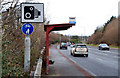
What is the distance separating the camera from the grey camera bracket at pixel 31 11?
7625 millimetres

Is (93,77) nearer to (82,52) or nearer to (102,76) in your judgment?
(102,76)

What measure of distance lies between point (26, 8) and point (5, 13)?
3.15 ft

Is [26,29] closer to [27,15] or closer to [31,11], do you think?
[27,15]

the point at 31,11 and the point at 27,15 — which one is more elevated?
the point at 31,11

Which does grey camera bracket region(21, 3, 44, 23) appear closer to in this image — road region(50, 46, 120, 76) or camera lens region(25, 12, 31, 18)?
camera lens region(25, 12, 31, 18)

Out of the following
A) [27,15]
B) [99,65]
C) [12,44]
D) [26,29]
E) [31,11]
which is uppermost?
[31,11]

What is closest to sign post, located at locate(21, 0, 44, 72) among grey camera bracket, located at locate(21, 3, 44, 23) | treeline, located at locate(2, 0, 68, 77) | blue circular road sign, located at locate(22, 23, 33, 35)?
grey camera bracket, located at locate(21, 3, 44, 23)

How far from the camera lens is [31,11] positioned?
766 centimetres

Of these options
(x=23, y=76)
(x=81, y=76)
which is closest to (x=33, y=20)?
(x=23, y=76)

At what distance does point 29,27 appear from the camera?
808 cm

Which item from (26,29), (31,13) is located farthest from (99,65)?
(31,13)

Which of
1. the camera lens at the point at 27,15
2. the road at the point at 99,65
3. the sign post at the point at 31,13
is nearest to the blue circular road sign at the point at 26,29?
the sign post at the point at 31,13

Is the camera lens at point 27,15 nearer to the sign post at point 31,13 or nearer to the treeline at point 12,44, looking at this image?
the sign post at point 31,13

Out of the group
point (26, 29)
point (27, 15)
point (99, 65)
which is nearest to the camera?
point (27, 15)
